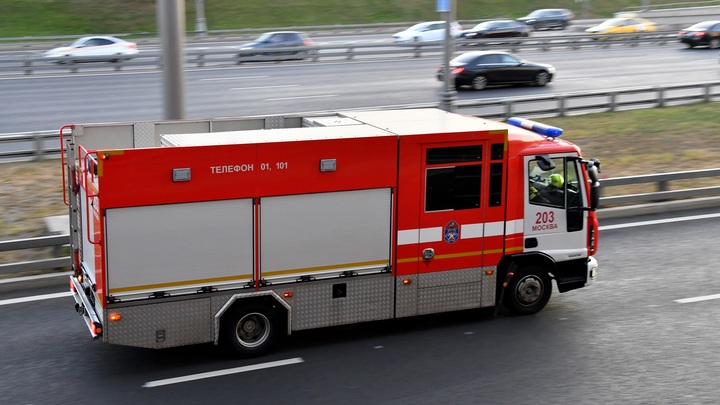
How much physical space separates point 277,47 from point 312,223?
30.1 metres

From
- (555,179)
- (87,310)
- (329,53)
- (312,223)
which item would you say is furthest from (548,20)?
(87,310)

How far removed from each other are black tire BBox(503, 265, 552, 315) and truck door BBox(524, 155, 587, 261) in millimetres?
312

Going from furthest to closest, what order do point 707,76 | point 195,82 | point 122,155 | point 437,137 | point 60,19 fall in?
1. point 60,19
2. point 707,76
3. point 195,82
4. point 437,137
5. point 122,155

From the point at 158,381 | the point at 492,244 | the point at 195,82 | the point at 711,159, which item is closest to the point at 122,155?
the point at 158,381

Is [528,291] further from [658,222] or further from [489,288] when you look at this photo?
[658,222]

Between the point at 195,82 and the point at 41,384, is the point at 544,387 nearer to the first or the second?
the point at 41,384

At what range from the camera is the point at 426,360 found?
380 inches

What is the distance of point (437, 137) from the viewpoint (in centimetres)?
988

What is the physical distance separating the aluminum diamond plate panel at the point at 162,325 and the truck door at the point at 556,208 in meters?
3.99

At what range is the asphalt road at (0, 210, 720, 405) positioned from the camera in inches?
343

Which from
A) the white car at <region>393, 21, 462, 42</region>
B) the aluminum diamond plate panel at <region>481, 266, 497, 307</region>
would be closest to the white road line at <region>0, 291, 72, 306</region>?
the aluminum diamond plate panel at <region>481, 266, 497, 307</region>

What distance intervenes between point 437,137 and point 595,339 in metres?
3.02

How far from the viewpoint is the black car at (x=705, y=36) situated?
148 ft

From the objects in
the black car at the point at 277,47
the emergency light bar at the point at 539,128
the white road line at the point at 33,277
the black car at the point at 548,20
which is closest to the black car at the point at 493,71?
the black car at the point at 277,47
